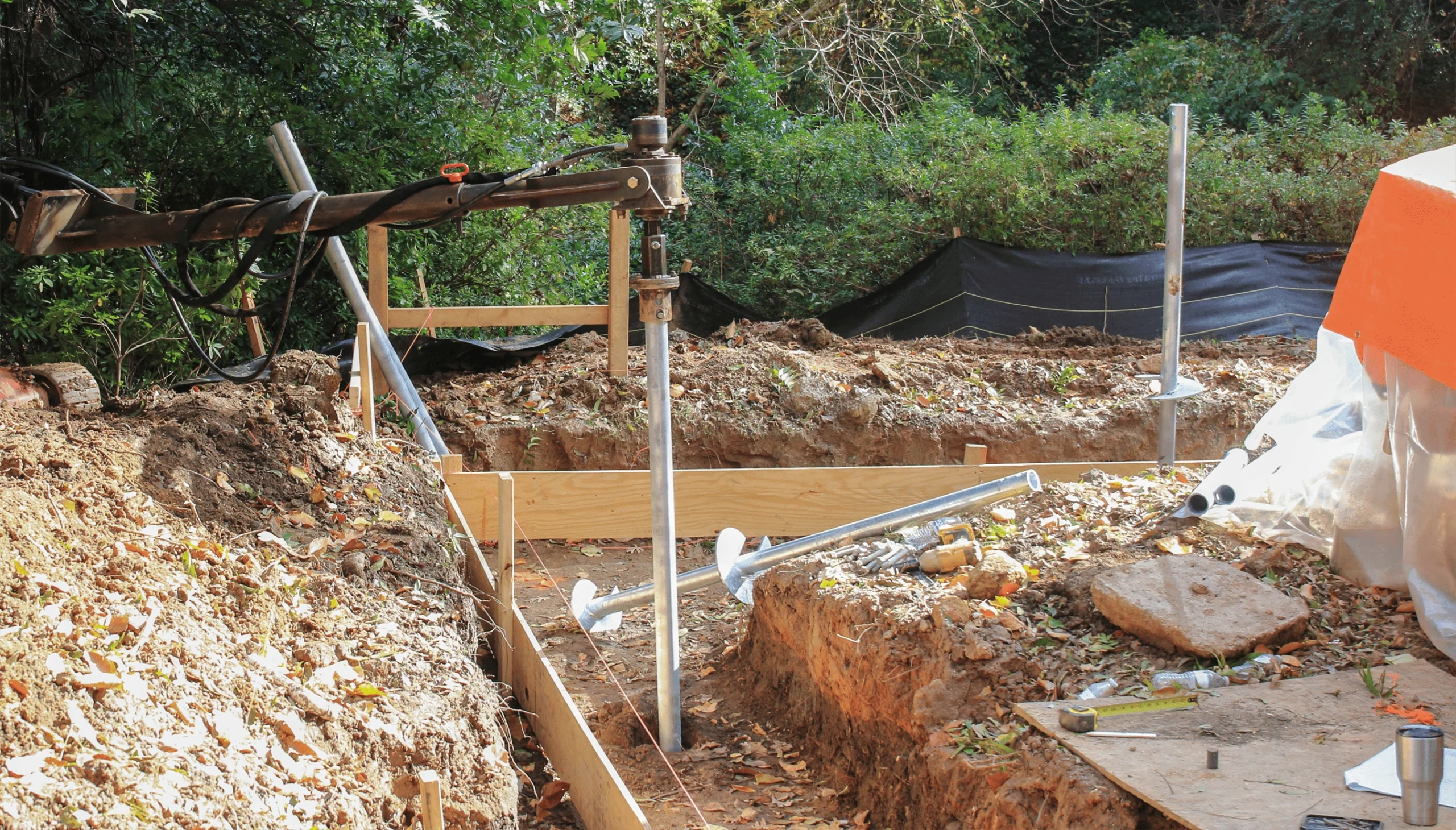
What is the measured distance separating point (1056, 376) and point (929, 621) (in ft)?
14.7

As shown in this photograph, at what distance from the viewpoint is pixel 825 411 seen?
722 centimetres

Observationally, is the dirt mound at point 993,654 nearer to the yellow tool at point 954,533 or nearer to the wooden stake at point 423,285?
the yellow tool at point 954,533

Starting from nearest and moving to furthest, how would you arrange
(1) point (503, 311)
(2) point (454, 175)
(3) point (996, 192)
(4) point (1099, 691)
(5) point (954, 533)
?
(2) point (454, 175) < (4) point (1099, 691) < (5) point (954, 533) < (1) point (503, 311) < (3) point (996, 192)

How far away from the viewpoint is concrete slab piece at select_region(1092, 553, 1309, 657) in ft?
11.7

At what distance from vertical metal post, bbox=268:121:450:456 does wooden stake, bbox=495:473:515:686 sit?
2317mm

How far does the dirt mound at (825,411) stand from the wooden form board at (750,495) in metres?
1.28

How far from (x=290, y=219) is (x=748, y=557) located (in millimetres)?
2268

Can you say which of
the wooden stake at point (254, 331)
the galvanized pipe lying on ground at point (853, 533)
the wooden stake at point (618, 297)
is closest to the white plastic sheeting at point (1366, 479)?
the galvanized pipe lying on ground at point (853, 533)

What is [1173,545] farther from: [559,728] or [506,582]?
[506,582]

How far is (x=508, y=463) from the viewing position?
689 cm

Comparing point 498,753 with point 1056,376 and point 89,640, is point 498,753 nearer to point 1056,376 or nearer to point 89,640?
point 89,640

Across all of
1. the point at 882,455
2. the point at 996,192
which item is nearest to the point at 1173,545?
the point at 882,455

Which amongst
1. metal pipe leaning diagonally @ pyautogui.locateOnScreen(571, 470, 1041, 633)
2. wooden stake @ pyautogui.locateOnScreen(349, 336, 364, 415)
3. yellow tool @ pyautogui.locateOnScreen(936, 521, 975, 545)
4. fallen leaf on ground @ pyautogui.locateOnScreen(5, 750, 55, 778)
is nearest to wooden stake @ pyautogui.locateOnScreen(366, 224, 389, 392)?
wooden stake @ pyautogui.locateOnScreen(349, 336, 364, 415)

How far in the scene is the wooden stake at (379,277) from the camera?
21.8 ft
